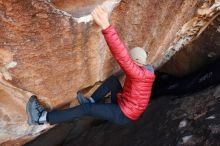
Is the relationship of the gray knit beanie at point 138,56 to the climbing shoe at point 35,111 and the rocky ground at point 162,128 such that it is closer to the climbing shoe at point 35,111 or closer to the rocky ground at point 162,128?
the climbing shoe at point 35,111

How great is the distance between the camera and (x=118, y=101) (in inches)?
172

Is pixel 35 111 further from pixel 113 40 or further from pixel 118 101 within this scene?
pixel 113 40

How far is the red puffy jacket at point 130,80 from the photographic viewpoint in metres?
3.34

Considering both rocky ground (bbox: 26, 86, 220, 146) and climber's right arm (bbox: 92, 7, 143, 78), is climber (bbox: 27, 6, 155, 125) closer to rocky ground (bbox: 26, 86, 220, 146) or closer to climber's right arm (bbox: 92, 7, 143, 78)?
climber's right arm (bbox: 92, 7, 143, 78)

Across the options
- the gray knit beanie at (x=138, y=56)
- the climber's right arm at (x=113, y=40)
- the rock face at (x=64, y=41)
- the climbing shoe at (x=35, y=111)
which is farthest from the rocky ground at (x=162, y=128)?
the climber's right arm at (x=113, y=40)

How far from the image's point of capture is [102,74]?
4.70 meters

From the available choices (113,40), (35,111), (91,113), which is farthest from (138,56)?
(35,111)

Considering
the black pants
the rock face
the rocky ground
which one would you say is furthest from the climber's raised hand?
the rocky ground

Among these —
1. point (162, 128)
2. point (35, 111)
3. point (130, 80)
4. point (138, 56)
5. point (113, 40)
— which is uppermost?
point (113, 40)

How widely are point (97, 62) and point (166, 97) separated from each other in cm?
199

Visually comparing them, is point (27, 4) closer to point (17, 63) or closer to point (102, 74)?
point (17, 63)

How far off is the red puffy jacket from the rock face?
460 millimetres

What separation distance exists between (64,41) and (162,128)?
2.05 meters

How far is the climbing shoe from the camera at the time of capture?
424 centimetres
